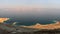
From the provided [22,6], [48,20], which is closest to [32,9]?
[22,6]

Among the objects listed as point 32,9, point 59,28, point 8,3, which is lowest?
point 59,28

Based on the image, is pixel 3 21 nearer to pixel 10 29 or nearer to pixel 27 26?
pixel 10 29

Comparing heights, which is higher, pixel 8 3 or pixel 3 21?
pixel 8 3

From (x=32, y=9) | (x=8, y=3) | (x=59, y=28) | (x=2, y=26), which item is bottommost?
(x=59, y=28)

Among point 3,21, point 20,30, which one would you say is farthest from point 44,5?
point 3,21

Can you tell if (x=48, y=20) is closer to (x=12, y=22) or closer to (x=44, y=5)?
(x=44, y=5)

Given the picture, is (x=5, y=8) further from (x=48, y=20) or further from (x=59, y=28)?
(x=59, y=28)

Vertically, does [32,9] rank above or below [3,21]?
above

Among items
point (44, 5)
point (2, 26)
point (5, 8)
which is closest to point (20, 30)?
point (2, 26)
